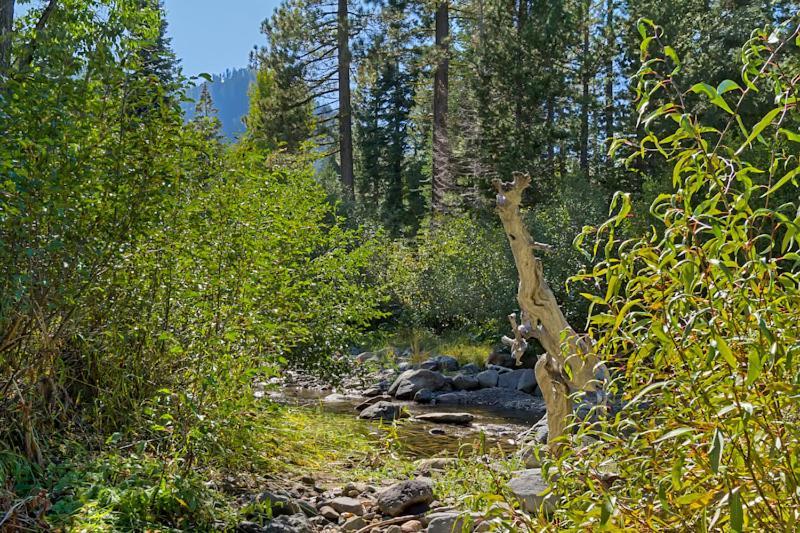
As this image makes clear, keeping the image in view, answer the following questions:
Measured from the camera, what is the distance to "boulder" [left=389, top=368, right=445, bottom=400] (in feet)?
36.1

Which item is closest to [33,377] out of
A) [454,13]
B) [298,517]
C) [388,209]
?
[298,517]

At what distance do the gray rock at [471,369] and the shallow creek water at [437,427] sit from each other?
1.92m

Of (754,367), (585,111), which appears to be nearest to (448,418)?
(754,367)

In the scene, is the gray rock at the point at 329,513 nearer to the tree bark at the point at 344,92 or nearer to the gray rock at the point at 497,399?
the gray rock at the point at 497,399

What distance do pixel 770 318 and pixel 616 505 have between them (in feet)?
1.93

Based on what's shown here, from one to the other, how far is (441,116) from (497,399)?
11.0m

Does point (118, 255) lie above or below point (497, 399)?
above

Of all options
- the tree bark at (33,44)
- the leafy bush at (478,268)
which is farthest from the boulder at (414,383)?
the tree bark at (33,44)

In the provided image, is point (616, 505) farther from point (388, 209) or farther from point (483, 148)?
point (388, 209)

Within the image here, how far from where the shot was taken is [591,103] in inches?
665

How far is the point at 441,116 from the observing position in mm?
20031

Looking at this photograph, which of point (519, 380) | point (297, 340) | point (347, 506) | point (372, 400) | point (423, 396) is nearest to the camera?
point (347, 506)

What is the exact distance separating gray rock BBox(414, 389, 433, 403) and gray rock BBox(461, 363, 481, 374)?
1.65 meters

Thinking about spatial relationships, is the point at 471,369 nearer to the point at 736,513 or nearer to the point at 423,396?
the point at 423,396
